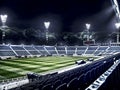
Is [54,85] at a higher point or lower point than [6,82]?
higher

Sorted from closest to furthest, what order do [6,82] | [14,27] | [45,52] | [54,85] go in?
1. [54,85]
2. [6,82]
3. [45,52]
4. [14,27]

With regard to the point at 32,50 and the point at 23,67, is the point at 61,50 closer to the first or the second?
the point at 32,50

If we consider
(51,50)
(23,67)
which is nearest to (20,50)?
(51,50)

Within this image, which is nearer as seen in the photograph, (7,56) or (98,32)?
(7,56)

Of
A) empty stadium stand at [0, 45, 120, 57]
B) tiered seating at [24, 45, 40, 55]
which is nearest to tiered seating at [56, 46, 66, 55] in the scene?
empty stadium stand at [0, 45, 120, 57]

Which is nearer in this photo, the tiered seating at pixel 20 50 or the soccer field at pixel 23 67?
the soccer field at pixel 23 67

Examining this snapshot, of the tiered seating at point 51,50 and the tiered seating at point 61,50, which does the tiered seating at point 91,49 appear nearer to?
the tiered seating at point 61,50

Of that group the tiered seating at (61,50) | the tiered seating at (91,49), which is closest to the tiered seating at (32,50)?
the tiered seating at (61,50)

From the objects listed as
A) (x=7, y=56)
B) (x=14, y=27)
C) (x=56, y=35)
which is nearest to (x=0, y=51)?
(x=7, y=56)

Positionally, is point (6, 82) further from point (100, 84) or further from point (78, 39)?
point (78, 39)

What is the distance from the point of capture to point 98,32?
567 ft

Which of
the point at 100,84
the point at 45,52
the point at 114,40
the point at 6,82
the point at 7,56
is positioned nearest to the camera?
the point at 100,84

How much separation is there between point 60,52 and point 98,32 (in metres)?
63.4

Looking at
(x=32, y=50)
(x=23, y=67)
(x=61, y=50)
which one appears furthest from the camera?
(x=61, y=50)
